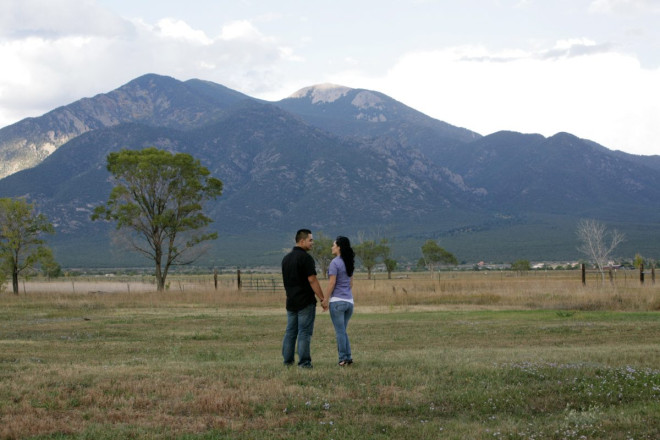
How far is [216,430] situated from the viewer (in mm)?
8883

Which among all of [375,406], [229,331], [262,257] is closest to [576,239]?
[262,257]

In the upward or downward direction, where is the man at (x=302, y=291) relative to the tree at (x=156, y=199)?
downward

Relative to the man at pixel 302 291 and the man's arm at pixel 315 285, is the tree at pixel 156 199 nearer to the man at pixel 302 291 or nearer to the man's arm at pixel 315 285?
→ the man at pixel 302 291

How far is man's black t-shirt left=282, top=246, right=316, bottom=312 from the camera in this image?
12766mm

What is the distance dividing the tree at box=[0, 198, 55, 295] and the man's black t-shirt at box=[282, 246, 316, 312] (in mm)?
41284

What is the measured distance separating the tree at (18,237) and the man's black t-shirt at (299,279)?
135ft

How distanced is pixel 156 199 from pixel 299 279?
42040 millimetres

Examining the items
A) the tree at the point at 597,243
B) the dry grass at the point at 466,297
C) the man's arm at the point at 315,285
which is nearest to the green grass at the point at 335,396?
the man's arm at the point at 315,285

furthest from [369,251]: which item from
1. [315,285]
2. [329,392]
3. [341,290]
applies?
[329,392]

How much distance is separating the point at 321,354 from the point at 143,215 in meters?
39.4

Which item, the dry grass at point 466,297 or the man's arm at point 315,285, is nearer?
the man's arm at point 315,285

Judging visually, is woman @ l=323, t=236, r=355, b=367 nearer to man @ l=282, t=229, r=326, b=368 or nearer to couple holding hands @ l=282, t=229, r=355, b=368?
couple holding hands @ l=282, t=229, r=355, b=368

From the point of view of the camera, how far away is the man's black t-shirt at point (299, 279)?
41.9 feet

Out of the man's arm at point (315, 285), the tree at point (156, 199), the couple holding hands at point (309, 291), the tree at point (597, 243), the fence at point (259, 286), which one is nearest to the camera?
the man's arm at point (315, 285)
